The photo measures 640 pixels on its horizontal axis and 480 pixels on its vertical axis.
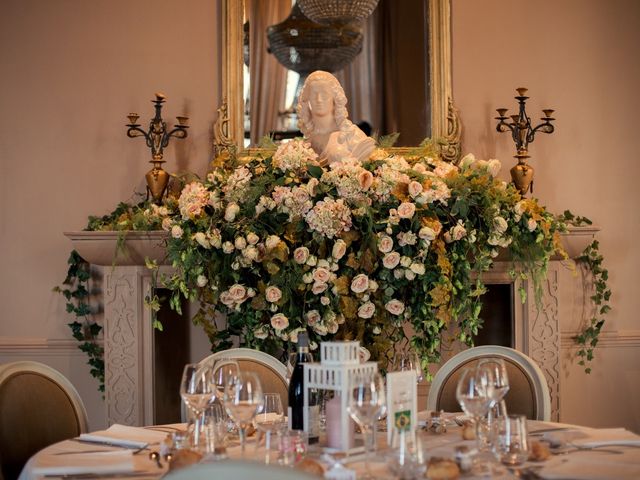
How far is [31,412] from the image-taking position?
8.71ft

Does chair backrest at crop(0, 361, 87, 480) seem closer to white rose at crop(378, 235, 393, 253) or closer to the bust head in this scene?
white rose at crop(378, 235, 393, 253)

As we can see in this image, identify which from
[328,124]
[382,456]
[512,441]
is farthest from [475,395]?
[328,124]

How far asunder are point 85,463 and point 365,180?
6.05 feet

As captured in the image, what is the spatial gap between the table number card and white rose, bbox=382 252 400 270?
4.71 feet

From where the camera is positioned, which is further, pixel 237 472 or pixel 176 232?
pixel 176 232

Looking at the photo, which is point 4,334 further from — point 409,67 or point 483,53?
point 483,53

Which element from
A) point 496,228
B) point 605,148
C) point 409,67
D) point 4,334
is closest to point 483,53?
point 409,67

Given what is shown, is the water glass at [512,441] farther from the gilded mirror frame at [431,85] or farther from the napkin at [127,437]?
the gilded mirror frame at [431,85]

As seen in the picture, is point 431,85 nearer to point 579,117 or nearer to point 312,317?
point 579,117

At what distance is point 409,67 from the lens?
4.82 m

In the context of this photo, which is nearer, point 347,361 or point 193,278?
point 347,361

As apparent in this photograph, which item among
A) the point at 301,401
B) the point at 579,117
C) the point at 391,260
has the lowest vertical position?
the point at 301,401

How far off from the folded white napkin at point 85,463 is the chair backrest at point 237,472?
26.9 inches

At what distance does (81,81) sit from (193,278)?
1.51m
